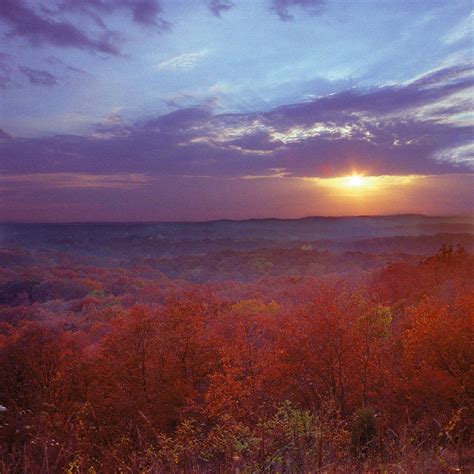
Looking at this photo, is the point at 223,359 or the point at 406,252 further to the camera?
the point at 406,252

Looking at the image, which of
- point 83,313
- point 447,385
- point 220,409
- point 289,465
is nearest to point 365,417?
point 289,465

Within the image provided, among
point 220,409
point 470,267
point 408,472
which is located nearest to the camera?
point 408,472

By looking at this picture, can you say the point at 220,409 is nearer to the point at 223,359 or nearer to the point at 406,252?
the point at 223,359

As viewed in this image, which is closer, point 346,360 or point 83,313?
point 346,360

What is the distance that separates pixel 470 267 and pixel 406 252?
75.2 meters

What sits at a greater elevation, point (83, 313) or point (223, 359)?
point (223, 359)

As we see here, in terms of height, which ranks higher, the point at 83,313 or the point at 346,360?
the point at 346,360

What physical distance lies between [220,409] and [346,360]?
883 cm

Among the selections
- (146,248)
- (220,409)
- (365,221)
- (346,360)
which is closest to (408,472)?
(220,409)

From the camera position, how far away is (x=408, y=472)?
20.3 feet

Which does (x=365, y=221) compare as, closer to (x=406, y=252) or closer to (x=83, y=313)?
(x=406, y=252)

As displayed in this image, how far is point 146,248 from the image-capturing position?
180 m

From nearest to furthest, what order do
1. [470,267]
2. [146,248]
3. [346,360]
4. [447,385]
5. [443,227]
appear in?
[447,385] → [346,360] → [470,267] → [443,227] → [146,248]

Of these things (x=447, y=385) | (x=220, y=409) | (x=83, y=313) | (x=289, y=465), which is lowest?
(x=83, y=313)
